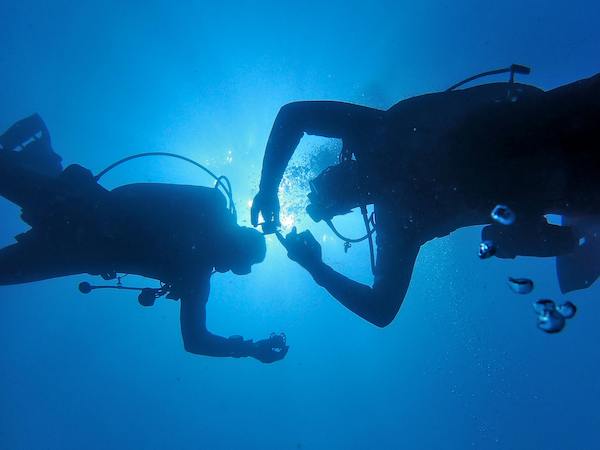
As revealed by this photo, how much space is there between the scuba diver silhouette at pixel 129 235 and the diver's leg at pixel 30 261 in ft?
0.03

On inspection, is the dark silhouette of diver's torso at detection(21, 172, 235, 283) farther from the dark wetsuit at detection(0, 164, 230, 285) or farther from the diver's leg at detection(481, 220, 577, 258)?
the diver's leg at detection(481, 220, 577, 258)

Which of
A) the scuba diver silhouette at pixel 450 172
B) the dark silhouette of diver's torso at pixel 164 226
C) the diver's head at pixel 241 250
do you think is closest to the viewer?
the scuba diver silhouette at pixel 450 172

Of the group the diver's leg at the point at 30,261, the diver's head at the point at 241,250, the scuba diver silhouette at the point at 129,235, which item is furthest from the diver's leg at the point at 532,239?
the diver's leg at the point at 30,261

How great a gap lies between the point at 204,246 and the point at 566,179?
12.7ft

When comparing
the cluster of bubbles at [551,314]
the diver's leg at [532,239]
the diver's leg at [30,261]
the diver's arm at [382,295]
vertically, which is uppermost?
the diver's leg at [532,239]

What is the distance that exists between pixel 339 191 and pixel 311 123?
2.50ft

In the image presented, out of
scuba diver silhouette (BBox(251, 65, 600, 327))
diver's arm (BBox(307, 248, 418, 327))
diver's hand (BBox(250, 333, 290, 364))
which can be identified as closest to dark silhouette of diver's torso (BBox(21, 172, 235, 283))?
scuba diver silhouette (BBox(251, 65, 600, 327))

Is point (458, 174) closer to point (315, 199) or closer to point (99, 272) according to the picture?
point (315, 199)

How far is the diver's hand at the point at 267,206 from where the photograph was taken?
13.3ft

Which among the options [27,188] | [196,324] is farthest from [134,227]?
[196,324]

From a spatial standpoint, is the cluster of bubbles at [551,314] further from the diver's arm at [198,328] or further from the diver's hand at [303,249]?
the diver's arm at [198,328]

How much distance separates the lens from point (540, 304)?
3.01 meters

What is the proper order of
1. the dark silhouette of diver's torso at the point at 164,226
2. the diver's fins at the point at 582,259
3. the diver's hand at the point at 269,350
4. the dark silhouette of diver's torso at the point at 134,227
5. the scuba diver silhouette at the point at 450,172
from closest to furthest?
the scuba diver silhouette at the point at 450,172
the diver's fins at the point at 582,259
the dark silhouette of diver's torso at the point at 134,227
the dark silhouette of diver's torso at the point at 164,226
the diver's hand at the point at 269,350

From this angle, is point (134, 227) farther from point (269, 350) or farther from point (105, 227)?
point (269, 350)
